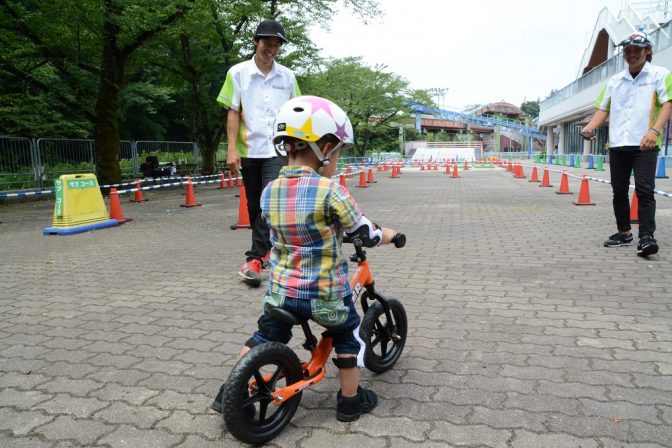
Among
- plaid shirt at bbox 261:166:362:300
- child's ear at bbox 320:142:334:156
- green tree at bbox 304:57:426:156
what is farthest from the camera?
green tree at bbox 304:57:426:156

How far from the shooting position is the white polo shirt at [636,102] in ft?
18.0

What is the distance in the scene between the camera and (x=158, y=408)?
2.55 metres

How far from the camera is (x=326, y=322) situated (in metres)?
2.30

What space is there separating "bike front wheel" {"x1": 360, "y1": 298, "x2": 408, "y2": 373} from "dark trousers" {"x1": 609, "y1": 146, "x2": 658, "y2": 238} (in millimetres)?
3822

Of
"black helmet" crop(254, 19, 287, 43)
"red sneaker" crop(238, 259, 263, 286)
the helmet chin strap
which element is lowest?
"red sneaker" crop(238, 259, 263, 286)

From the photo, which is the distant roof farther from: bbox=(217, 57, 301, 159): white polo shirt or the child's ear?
the child's ear

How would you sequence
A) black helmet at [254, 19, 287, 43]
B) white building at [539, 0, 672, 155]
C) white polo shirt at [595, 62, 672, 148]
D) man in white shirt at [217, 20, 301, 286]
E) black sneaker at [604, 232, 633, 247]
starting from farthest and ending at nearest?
white building at [539, 0, 672, 155] → black sneaker at [604, 232, 633, 247] → white polo shirt at [595, 62, 672, 148] → man in white shirt at [217, 20, 301, 286] → black helmet at [254, 19, 287, 43]

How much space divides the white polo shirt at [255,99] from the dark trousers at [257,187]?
0.08 m

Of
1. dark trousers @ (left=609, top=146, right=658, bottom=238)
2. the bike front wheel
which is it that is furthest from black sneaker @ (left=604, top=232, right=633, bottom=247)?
the bike front wheel

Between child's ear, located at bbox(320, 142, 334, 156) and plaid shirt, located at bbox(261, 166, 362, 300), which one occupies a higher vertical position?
child's ear, located at bbox(320, 142, 334, 156)

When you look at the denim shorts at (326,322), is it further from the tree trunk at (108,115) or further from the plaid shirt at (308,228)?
the tree trunk at (108,115)

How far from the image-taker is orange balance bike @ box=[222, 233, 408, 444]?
2088 mm

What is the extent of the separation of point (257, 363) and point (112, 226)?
26.0ft

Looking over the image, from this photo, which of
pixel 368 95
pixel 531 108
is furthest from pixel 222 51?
pixel 531 108
